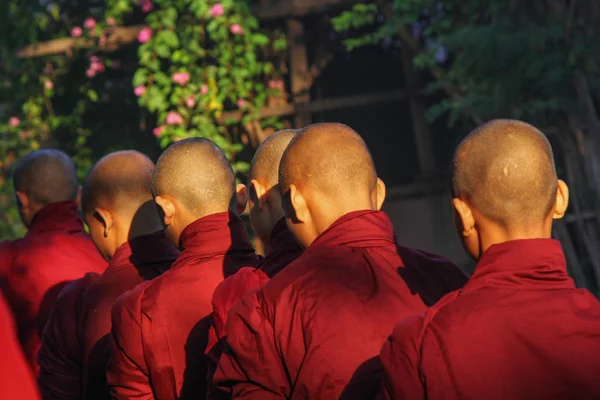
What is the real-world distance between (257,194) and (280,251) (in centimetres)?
36

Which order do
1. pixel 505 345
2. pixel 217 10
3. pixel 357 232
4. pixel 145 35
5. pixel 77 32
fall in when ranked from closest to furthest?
1. pixel 505 345
2. pixel 357 232
3. pixel 217 10
4. pixel 145 35
5. pixel 77 32

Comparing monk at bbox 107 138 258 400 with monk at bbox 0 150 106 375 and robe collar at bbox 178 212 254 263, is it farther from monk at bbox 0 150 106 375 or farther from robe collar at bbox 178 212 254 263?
monk at bbox 0 150 106 375

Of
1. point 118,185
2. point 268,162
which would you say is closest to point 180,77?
point 118,185

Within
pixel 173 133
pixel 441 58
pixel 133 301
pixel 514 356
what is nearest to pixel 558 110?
pixel 441 58

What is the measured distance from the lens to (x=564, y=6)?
7.06m

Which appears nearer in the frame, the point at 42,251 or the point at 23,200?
the point at 42,251

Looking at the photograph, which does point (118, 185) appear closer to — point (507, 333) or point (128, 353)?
point (128, 353)

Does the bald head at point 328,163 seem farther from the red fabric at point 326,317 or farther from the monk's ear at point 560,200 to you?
the monk's ear at point 560,200

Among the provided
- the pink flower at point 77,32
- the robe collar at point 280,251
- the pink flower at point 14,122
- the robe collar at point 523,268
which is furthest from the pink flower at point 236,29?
the robe collar at point 523,268

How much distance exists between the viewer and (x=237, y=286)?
315 centimetres

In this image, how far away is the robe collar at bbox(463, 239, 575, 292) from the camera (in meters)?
2.46

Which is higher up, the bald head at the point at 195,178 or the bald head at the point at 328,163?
the bald head at the point at 328,163

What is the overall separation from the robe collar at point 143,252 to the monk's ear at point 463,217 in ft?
5.79

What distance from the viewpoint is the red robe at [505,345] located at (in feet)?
7.85
